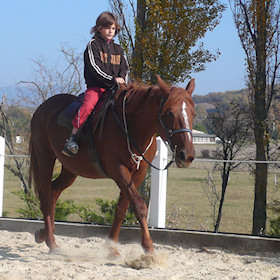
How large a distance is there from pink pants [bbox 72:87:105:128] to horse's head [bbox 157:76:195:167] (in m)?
0.98

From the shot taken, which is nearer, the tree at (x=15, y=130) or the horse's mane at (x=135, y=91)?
the horse's mane at (x=135, y=91)

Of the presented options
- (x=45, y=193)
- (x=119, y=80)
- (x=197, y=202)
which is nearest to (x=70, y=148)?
(x=119, y=80)

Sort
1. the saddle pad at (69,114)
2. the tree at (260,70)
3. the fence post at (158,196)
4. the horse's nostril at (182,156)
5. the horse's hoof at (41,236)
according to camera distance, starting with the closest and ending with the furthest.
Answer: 1. the horse's nostril at (182,156)
2. the saddle pad at (69,114)
3. the horse's hoof at (41,236)
4. the fence post at (158,196)
5. the tree at (260,70)

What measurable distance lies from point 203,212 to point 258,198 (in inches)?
279

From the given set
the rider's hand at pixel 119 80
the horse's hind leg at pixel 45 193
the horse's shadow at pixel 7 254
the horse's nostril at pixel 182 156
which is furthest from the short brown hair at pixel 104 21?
the horse's shadow at pixel 7 254

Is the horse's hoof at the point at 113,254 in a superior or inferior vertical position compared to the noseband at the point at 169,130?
inferior

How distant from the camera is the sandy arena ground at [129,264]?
411cm

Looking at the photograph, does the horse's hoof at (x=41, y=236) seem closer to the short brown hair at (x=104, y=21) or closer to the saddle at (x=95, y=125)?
the saddle at (x=95, y=125)

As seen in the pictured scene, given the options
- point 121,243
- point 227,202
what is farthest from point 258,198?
point 227,202

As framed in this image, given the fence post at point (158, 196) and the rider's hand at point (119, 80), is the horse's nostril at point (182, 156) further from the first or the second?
the fence post at point (158, 196)

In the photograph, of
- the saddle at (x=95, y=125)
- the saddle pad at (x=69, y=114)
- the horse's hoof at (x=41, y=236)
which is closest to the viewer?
the saddle at (x=95, y=125)

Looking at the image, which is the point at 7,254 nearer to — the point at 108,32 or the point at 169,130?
Answer: the point at 169,130

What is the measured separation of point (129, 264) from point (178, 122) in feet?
4.81

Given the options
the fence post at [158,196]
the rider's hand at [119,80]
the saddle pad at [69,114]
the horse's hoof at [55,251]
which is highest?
the rider's hand at [119,80]
